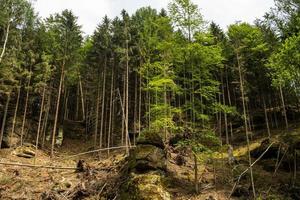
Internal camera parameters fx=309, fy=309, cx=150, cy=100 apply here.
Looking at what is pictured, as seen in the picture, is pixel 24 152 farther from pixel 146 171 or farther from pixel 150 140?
pixel 146 171

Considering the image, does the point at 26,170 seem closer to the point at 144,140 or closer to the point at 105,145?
the point at 144,140

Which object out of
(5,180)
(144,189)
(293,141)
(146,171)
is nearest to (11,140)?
(5,180)

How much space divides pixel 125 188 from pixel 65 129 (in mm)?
29199

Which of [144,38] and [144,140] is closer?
[144,140]

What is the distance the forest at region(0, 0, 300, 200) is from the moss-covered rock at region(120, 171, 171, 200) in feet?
0.18

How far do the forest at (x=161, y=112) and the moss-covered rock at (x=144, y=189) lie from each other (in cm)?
6

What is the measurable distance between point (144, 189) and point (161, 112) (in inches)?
312

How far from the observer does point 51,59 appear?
34.8 m

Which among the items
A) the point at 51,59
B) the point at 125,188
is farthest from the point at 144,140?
the point at 51,59

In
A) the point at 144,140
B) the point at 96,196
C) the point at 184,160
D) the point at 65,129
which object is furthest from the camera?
the point at 65,129

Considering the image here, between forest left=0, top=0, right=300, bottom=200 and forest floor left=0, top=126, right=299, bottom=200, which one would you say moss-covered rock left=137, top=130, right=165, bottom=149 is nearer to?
forest left=0, top=0, right=300, bottom=200

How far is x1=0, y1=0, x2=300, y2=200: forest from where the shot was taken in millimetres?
17375

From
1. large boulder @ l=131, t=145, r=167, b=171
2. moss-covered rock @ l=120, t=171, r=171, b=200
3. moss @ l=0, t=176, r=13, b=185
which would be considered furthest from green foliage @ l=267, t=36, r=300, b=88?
moss @ l=0, t=176, r=13, b=185

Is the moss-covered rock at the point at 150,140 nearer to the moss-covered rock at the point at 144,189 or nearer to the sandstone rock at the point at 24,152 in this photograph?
the moss-covered rock at the point at 144,189
